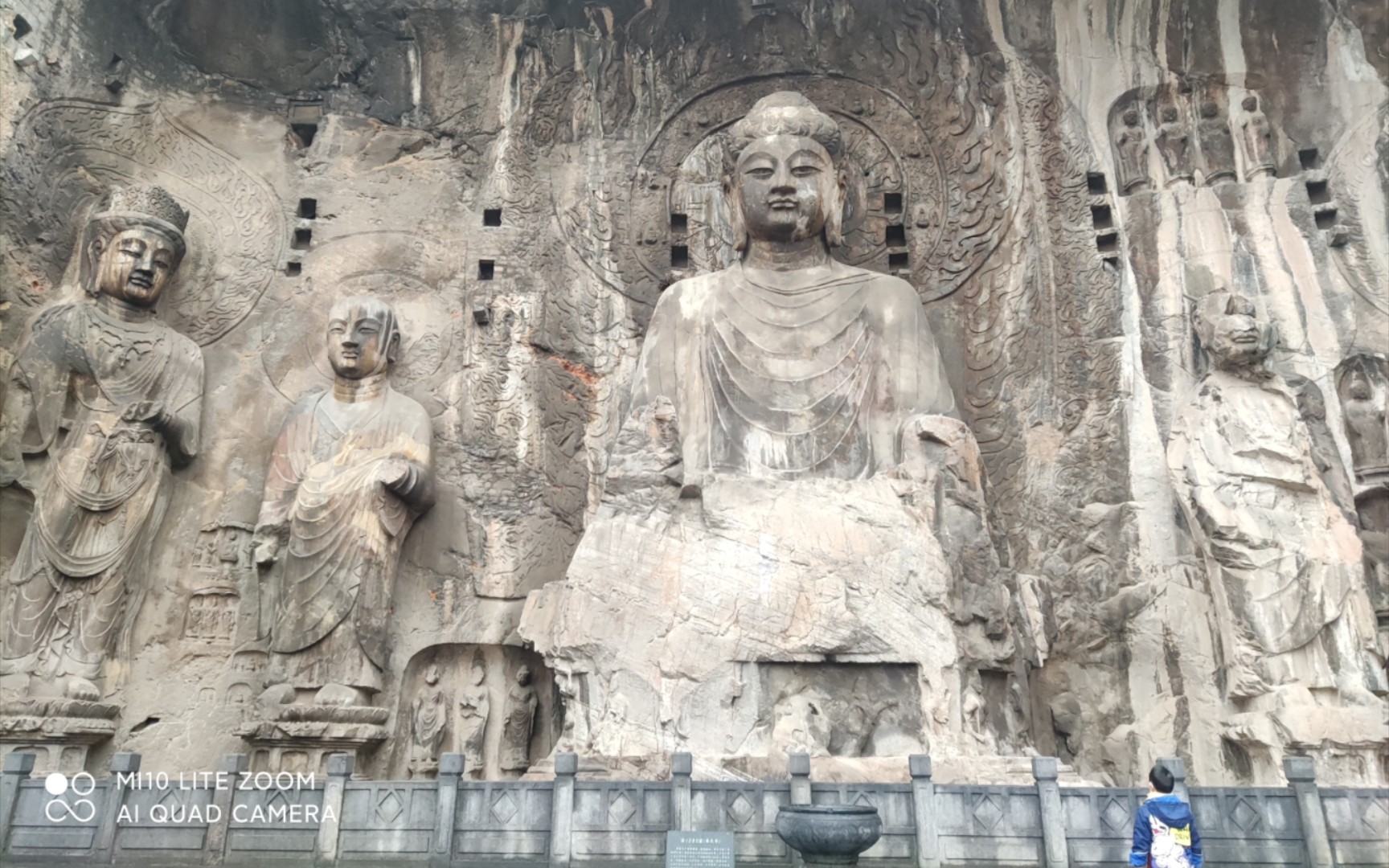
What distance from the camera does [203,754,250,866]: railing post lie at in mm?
4484

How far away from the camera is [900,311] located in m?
6.87

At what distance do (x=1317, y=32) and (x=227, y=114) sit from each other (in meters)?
7.69

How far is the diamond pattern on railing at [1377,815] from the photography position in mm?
4355

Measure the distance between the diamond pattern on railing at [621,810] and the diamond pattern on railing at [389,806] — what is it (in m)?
0.84

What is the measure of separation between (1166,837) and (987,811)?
2.77ft

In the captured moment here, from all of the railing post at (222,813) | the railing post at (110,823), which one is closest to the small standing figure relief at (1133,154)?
the railing post at (222,813)

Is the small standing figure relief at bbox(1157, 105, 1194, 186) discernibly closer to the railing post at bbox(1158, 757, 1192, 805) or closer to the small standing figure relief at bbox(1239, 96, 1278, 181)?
the small standing figure relief at bbox(1239, 96, 1278, 181)

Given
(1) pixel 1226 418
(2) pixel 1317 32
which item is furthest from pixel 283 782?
(2) pixel 1317 32

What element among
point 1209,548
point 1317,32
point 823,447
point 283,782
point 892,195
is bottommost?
point 283,782


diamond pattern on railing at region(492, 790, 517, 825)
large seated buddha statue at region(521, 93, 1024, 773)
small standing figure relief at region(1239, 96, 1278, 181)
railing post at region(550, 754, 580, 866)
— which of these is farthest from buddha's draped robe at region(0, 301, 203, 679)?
small standing figure relief at region(1239, 96, 1278, 181)

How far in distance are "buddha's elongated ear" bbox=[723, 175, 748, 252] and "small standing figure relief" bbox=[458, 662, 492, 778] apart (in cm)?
314

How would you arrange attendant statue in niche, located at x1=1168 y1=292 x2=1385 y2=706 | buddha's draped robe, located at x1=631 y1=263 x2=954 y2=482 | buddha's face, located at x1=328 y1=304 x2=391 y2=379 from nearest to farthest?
attendant statue in niche, located at x1=1168 y1=292 x2=1385 y2=706 < buddha's draped robe, located at x1=631 y1=263 x2=954 y2=482 < buddha's face, located at x1=328 y1=304 x2=391 y2=379

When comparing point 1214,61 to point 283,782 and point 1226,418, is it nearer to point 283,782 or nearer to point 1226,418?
point 1226,418

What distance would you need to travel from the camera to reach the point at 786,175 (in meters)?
6.91
